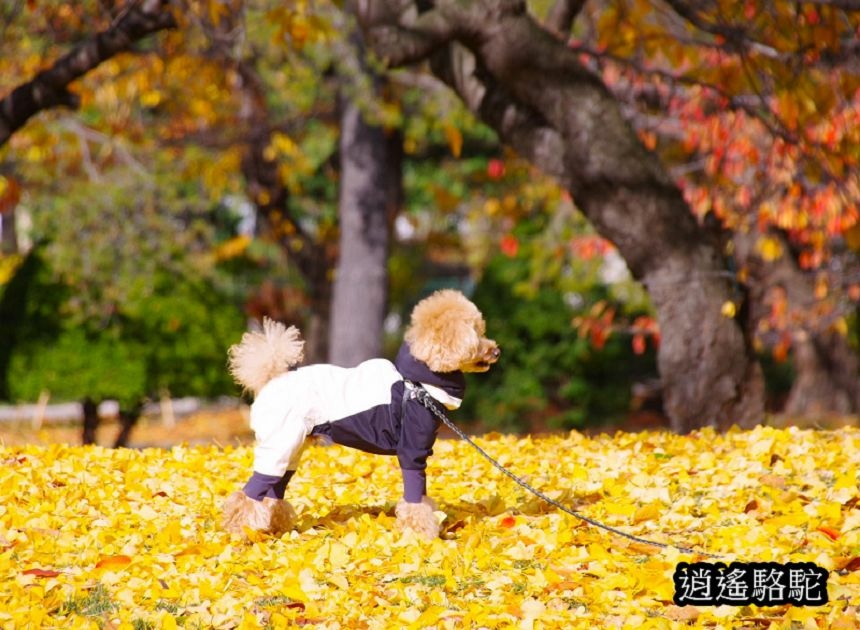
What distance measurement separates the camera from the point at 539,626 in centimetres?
384

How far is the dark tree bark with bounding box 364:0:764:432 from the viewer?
7.79 metres

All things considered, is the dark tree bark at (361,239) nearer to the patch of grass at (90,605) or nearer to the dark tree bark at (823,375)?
the dark tree bark at (823,375)

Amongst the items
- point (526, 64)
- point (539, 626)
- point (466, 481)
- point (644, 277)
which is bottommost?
point (539, 626)

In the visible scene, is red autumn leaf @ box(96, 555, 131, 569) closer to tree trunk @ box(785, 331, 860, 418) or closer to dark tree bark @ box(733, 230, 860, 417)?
dark tree bark @ box(733, 230, 860, 417)

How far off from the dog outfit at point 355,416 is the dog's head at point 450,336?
0.30 feet

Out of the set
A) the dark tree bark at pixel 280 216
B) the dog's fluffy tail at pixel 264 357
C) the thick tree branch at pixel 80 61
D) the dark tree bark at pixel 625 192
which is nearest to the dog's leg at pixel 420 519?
the dog's fluffy tail at pixel 264 357

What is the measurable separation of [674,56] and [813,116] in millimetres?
1224

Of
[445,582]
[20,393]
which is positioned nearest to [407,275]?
[20,393]

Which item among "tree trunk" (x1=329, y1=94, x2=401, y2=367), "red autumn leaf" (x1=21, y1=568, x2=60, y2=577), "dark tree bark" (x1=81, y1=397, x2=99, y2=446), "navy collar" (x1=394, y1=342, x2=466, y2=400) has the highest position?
"tree trunk" (x1=329, y1=94, x2=401, y2=367)

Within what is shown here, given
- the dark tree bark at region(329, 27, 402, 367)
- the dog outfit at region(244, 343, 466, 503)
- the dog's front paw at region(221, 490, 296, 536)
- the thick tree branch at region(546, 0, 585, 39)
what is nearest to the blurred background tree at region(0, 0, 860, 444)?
the thick tree branch at region(546, 0, 585, 39)

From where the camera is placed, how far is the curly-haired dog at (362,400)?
477 centimetres

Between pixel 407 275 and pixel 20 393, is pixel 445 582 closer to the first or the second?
pixel 20 393

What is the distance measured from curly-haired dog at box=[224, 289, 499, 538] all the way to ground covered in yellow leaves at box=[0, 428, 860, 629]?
16 cm

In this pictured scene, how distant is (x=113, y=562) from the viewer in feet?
15.5
